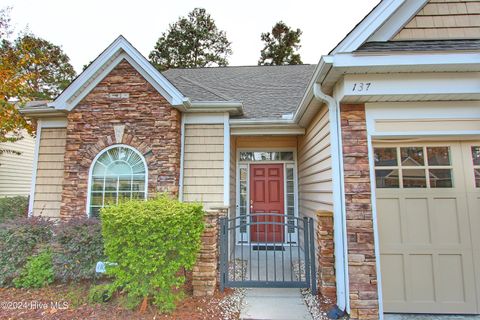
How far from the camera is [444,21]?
10.9 ft

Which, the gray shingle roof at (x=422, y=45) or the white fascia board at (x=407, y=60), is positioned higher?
the gray shingle roof at (x=422, y=45)

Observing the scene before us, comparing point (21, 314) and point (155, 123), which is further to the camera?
point (155, 123)

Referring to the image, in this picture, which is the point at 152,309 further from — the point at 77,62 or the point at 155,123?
the point at 77,62

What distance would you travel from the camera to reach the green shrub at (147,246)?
2.94 m

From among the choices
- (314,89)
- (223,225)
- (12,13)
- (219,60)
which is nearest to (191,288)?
(223,225)

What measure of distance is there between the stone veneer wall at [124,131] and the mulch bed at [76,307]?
1528 millimetres

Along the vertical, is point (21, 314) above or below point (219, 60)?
below

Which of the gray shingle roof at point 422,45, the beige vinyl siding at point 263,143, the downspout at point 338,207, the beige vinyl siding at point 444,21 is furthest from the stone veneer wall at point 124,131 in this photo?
the beige vinyl siding at point 444,21

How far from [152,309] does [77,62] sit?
21331 mm

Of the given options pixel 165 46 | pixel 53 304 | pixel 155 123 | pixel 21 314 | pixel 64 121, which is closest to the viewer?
pixel 21 314

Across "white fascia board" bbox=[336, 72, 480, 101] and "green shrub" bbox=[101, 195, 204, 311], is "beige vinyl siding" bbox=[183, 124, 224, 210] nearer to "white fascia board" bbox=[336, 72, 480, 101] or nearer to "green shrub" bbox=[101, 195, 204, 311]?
"green shrub" bbox=[101, 195, 204, 311]

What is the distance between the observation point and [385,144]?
3406mm

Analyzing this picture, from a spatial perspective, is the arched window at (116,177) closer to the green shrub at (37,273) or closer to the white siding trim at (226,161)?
the green shrub at (37,273)

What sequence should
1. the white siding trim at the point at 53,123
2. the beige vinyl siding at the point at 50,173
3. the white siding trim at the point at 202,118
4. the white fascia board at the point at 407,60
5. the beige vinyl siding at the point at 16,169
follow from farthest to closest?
the beige vinyl siding at the point at 16,169 < the white siding trim at the point at 53,123 < the beige vinyl siding at the point at 50,173 < the white siding trim at the point at 202,118 < the white fascia board at the point at 407,60
